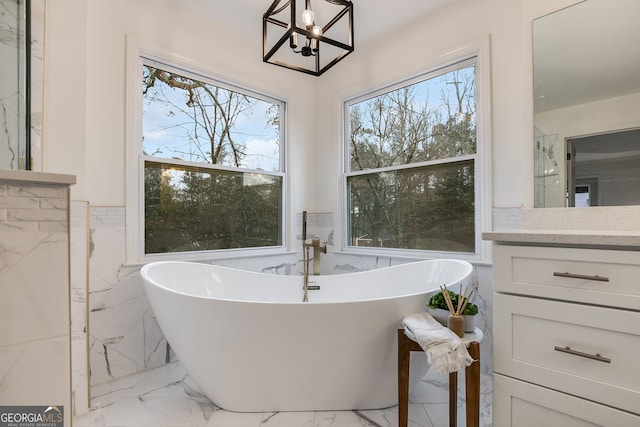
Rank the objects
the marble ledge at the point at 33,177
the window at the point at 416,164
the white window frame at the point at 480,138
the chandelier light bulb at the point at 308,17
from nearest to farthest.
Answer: the marble ledge at the point at 33,177 → the chandelier light bulb at the point at 308,17 → the white window frame at the point at 480,138 → the window at the point at 416,164

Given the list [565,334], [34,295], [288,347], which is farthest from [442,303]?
[34,295]

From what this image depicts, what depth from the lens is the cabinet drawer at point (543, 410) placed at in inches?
40.6

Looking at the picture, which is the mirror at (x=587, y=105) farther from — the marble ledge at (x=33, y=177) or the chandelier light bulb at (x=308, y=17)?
the marble ledge at (x=33, y=177)

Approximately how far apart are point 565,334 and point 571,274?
0.20 metres

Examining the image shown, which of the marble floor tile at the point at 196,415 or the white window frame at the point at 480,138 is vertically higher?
the white window frame at the point at 480,138

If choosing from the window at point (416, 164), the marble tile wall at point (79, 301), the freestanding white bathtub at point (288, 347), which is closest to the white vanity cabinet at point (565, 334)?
the freestanding white bathtub at point (288, 347)

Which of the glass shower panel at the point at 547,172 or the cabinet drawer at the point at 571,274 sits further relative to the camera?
the glass shower panel at the point at 547,172

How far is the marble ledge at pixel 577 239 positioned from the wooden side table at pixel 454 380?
1.48ft

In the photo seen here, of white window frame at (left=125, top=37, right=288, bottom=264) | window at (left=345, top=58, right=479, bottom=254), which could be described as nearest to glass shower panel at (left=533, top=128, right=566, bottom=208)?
window at (left=345, top=58, right=479, bottom=254)

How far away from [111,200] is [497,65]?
2621 mm

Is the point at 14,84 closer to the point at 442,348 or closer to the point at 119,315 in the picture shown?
the point at 119,315

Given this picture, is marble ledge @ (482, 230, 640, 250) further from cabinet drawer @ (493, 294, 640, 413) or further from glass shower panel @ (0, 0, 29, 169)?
glass shower panel @ (0, 0, 29, 169)

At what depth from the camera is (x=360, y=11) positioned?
8.02ft

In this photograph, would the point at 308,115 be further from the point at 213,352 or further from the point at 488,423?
the point at 488,423
